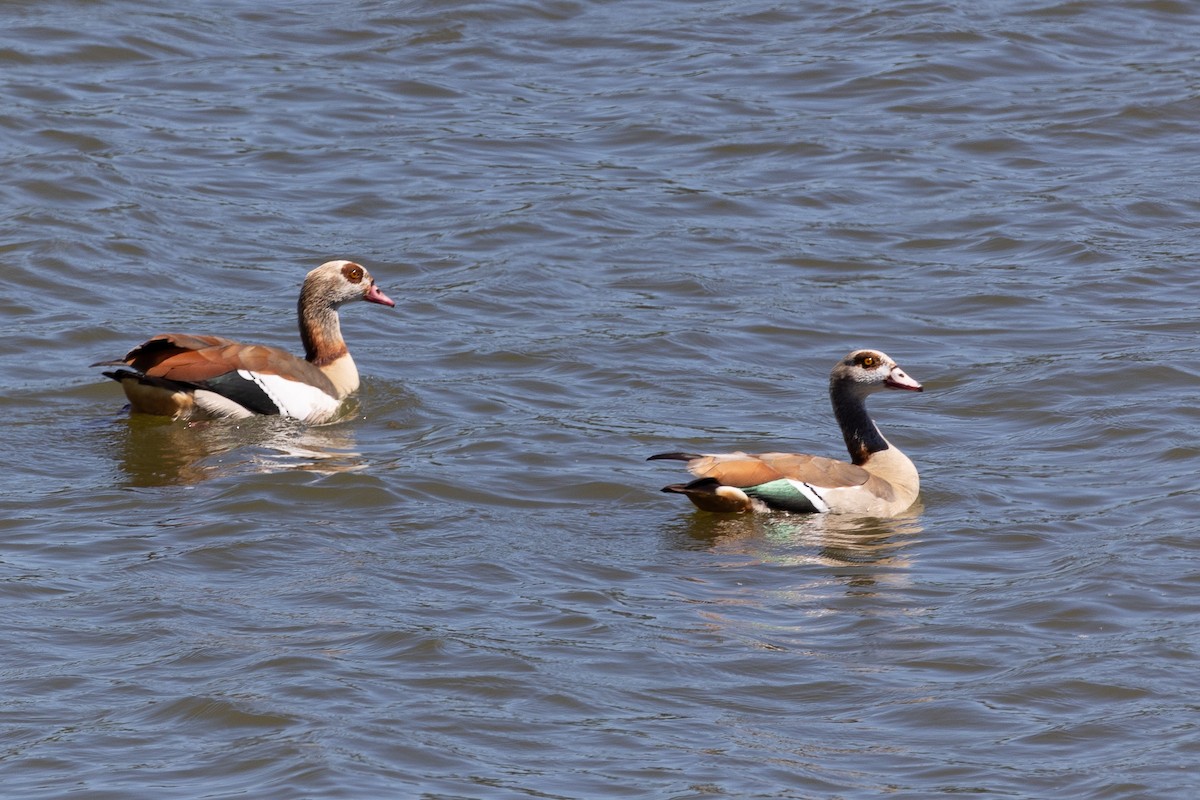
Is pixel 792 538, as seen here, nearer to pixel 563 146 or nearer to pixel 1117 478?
pixel 1117 478

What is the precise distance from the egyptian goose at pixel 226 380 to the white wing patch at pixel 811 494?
3.59 m

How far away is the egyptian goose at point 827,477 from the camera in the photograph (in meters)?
11.1

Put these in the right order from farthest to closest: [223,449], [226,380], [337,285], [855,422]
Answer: [337,285] → [226,380] → [223,449] → [855,422]

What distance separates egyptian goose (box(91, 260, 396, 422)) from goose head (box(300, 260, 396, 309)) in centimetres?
46

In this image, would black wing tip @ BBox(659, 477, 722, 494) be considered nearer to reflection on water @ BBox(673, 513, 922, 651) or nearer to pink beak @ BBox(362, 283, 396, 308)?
reflection on water @ BBox(673, 513, 922, 651)

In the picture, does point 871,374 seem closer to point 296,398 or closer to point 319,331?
point 296,398

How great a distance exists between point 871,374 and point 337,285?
407 centimetres

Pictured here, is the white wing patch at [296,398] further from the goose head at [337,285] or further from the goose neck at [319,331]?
the goose head at [337,285]

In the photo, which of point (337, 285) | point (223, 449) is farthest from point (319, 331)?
point (223, 449)

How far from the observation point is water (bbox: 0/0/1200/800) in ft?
26.8

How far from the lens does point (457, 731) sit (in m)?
8.06

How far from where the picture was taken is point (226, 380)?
1271 cm

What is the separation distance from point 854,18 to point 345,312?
29.7 feet

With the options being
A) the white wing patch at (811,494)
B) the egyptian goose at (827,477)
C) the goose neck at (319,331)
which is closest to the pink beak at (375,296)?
the goose neck at (319,331)
